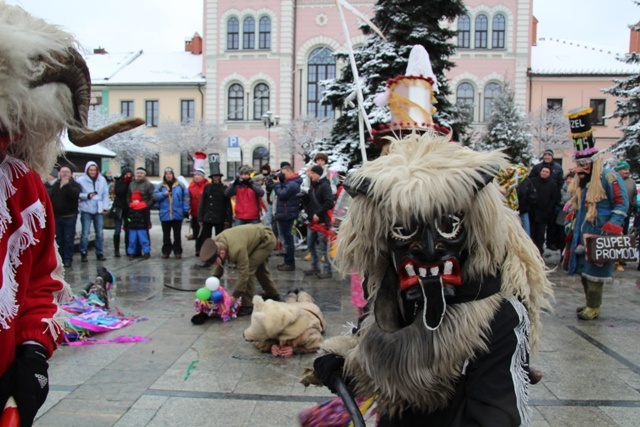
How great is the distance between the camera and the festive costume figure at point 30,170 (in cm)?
159

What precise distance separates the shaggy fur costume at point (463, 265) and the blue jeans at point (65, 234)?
8704mm

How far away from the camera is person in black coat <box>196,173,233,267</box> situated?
10.0m

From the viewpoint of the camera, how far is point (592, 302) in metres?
6.11

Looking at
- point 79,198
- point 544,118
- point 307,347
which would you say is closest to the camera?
point 307,347

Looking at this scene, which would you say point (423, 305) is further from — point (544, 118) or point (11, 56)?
point (544, 118)

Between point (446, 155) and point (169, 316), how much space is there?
5.22 m

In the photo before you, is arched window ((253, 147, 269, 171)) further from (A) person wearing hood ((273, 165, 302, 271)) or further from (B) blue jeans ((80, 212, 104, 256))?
(A) person wearing hood ((273, 165, 302, 271))

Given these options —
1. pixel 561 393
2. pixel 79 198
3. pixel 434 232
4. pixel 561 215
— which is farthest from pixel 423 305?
pixel 561 215

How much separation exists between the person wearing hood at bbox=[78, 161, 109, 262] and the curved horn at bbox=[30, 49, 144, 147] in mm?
8835

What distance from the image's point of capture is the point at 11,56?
5.02 ft

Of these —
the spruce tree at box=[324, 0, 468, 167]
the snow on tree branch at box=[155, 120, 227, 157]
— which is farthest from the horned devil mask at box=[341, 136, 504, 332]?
the snow on tree branch at box=[155, 120, 227, 157]

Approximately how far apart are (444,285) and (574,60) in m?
41.2

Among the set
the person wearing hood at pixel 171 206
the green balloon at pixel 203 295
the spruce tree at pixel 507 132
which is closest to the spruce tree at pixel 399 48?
the person wearing hood at pixel 171 206

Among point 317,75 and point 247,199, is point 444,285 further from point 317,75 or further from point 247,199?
point 317,75
